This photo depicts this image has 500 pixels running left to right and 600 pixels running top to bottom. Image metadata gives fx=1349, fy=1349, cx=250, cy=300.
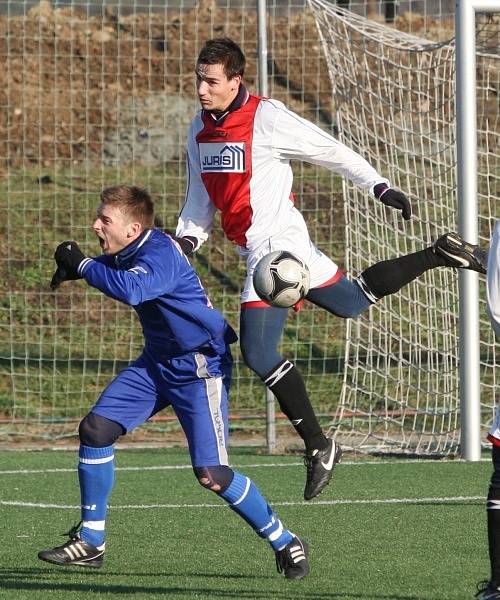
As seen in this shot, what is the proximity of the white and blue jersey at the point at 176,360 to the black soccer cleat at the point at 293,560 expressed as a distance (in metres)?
0.44

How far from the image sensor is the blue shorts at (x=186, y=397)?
219 inches

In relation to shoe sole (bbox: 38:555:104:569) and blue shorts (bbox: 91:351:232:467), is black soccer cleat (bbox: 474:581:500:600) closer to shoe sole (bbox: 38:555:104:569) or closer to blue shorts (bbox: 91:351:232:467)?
blue shorts (bbox: 91:351:232:467)

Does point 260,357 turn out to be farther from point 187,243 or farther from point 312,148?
point 312,148

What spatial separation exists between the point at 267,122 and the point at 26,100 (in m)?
11.0

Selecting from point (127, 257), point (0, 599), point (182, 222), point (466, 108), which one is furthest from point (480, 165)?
point (0, 599)

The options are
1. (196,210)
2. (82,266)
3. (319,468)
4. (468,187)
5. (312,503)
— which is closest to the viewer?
(82,266)

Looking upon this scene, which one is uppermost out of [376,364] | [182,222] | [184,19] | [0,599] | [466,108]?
[184,19]

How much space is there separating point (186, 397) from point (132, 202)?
0.84 meters

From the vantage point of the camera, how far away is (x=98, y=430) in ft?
18.5

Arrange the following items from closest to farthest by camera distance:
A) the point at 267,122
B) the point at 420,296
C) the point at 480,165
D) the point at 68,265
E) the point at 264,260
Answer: the point at 68,265 < the point at 264,260 < the point at 267,122 < the point at 420,296 < the point at 480,165

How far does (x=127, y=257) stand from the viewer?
5.61 meters

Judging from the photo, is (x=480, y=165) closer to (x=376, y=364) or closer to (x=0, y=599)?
(x=376, y=364)

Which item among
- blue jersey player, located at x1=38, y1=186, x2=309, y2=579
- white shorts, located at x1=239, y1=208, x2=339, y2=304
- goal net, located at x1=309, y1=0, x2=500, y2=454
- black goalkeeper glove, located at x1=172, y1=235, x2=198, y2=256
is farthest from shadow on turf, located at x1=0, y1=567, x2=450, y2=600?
goal net, located at x1=309, y1=0, x2=500, y2=454

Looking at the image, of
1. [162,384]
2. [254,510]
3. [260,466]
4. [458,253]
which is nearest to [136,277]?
[162,384]
